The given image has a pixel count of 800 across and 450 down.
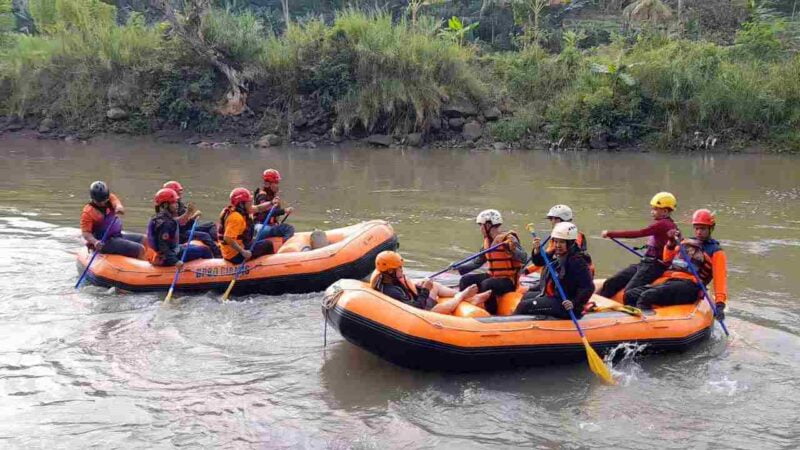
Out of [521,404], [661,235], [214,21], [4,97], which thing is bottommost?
[521,404]

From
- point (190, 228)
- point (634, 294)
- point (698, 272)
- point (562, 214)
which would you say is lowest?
point (634, 294)

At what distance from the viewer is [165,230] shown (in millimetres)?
7867

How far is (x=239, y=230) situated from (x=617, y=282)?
Result: 3782 millimetres

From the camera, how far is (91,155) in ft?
63.3

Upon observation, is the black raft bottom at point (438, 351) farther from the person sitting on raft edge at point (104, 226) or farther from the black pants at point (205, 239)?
the person sitting on raft edge at point (104, 226)

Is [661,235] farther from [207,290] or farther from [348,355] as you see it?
[207,290]

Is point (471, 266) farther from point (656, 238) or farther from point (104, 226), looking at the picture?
point (104, 226)

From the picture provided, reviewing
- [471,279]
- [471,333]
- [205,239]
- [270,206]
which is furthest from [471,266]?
[205,239]

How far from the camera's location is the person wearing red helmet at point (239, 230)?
307 inches

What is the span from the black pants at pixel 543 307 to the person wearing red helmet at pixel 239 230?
308 centimetres

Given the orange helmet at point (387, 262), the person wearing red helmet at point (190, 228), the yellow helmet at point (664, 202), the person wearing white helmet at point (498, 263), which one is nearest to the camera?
the orange helmet at point (387, 262)

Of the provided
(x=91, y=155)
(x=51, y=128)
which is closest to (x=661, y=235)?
(x=91, y=155)

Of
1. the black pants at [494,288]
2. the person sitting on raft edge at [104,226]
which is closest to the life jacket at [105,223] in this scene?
the person sitting on raft edge at [104,226]

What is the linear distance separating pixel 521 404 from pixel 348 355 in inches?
61.9
